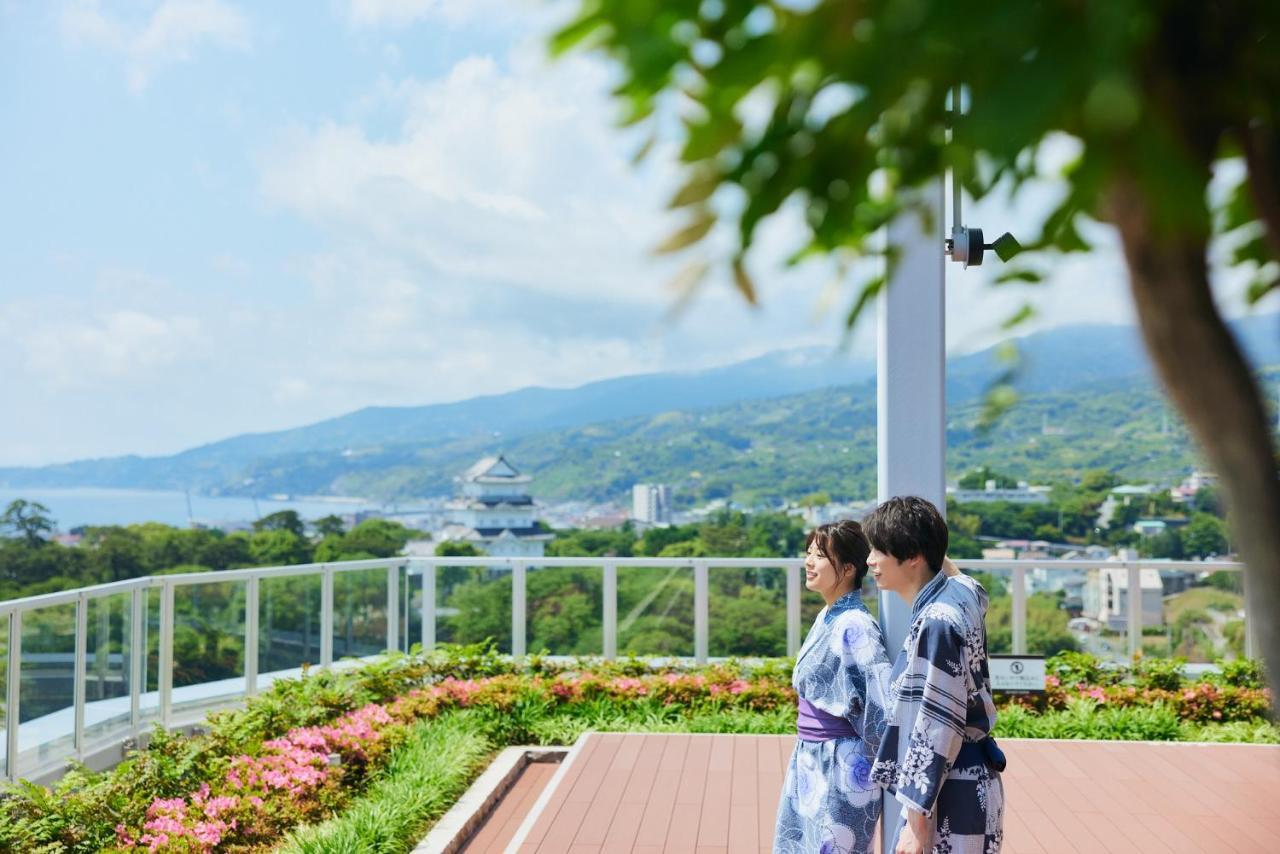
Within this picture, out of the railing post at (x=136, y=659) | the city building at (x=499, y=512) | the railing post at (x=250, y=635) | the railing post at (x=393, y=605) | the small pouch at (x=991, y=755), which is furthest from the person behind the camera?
the city building at (x=499, y=512)

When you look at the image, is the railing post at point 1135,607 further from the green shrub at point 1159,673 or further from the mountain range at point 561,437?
the mountain range at point 561,437

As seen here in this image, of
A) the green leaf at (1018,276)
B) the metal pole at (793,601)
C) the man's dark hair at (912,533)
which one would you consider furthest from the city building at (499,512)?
the green leaf at (1018,276)

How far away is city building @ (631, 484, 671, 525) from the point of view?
1283 inches

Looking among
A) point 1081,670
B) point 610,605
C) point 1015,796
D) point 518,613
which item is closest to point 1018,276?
point 1015,796

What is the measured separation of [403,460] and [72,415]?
50282mm

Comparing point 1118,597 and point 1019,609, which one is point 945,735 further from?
point 1118,597

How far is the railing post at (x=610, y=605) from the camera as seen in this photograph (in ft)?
31.2

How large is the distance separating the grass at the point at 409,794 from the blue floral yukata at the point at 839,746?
2.22m

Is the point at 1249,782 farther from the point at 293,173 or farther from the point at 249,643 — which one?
the point at 293,173

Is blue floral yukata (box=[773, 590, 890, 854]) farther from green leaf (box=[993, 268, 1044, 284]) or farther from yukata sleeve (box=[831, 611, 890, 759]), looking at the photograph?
green leaf (box=[993, 268, 1044, 284])

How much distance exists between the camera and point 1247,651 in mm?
8883

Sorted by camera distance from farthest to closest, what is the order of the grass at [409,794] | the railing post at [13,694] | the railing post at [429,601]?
the railing post at [429,601]
the railing post at [13,694]
the grass at [409,794]

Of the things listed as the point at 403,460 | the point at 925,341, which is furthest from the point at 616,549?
the point at 403,460

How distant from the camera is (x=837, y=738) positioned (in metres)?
3.35
